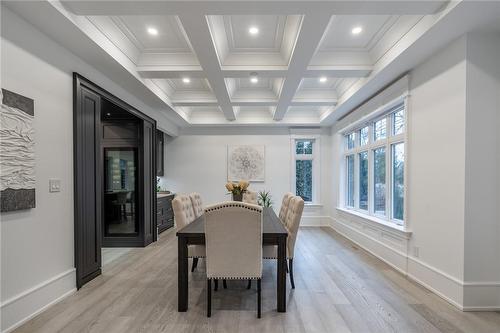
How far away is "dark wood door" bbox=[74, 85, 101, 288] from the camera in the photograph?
277cm

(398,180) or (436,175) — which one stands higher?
→ (436,175)

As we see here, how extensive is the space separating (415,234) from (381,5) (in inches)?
102

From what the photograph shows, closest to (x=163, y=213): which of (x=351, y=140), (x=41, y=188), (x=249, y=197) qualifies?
(x=249, y=197)

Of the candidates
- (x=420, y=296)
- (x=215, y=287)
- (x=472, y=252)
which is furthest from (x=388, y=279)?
(x=215, y=287)

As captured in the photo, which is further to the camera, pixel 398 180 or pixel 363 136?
pixel 363 136

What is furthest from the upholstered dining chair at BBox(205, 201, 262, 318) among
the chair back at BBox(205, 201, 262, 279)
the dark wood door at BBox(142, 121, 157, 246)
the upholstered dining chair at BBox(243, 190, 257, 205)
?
the dark wood door at BBox(142, 121, 157, 246)

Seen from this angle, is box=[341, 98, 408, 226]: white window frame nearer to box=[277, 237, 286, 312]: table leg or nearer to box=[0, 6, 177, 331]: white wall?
box=[277, 237, 286, 312]: table leg

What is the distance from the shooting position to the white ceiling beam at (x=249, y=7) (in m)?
1.99

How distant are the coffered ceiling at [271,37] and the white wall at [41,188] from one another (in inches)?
18.0

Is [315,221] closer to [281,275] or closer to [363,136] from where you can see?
[363,136]

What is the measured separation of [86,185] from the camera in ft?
9.63

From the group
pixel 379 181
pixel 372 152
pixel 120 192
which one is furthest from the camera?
pixel 120 192

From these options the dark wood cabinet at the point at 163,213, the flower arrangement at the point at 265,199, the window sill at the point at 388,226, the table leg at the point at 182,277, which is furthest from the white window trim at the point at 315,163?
the table leg at the point at 182,277

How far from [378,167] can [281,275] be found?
2.99 meters
